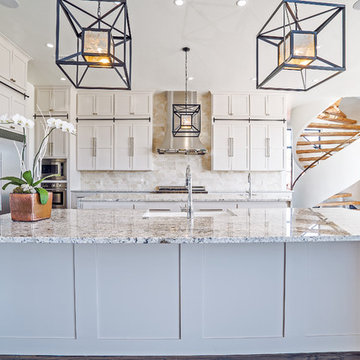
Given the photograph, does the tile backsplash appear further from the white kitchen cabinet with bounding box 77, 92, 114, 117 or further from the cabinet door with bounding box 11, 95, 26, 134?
the cabinet door with bounding box 11, 95, 26, 134

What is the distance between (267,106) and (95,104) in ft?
11.3

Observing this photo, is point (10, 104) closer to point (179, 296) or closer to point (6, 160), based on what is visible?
point (6, 160)

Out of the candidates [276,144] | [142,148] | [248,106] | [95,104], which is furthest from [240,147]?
[95,104]

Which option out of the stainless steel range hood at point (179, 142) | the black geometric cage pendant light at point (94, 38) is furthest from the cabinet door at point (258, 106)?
the black geometric cage pendant light at point (94, 38)

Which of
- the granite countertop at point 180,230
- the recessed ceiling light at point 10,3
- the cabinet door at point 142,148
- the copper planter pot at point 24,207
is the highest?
the recessed ceiling light at point 10,3

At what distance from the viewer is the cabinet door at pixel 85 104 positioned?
16.3ft

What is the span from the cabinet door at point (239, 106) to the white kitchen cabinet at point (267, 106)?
12 centimetres

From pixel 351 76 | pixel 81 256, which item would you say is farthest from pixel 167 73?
pixel 81 256

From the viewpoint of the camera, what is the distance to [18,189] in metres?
1.63

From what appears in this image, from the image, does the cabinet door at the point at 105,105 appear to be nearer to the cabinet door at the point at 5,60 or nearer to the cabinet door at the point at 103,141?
the cabinet door at the point at 103,141

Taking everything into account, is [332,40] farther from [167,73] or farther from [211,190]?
[211,190]

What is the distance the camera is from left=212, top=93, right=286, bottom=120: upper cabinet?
505 cm

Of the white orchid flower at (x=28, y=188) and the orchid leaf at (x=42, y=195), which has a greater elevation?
the white orchid flower at (x=28, y=188)

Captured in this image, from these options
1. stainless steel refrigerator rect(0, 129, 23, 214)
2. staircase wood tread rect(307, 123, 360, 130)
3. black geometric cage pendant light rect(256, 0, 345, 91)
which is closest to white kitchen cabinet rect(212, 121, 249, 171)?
black geometric cage pendant light rect(256, 0, 345, 91)
